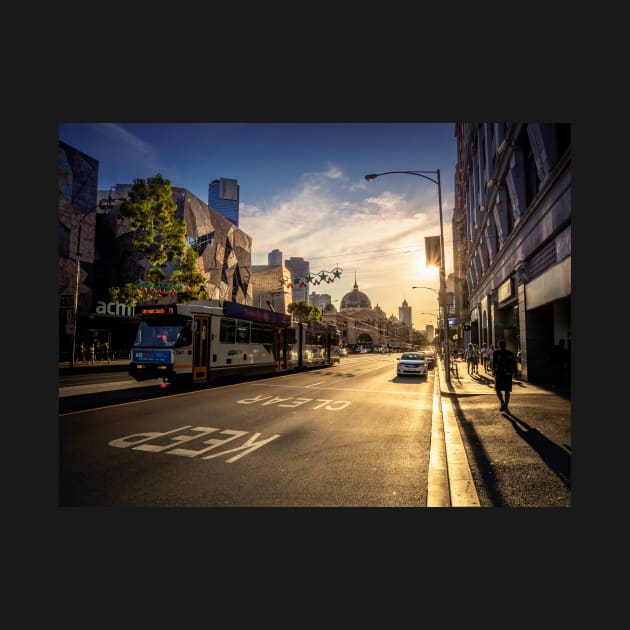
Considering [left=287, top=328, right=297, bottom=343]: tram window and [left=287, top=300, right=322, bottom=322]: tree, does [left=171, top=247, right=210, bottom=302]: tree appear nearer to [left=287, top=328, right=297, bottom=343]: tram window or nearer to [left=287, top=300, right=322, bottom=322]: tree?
[left=287, top=328, right=297, bottom=343]: tram window

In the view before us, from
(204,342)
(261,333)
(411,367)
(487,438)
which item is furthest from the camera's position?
(411,367)

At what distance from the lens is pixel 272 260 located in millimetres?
69562

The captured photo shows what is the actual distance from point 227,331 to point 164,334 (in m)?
3.00

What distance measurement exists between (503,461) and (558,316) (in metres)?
12.0

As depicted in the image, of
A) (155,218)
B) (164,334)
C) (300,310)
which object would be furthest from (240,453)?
(300,310)

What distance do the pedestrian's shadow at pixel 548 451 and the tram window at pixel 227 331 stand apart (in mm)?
10645

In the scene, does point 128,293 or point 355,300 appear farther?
point 355,300

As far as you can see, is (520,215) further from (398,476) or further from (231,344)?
(398,476)

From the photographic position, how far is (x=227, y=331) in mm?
14938

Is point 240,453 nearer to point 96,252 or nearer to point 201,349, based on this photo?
point 201,349

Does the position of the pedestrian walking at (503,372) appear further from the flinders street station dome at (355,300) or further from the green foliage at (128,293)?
the flinders street station dome at (355,300)

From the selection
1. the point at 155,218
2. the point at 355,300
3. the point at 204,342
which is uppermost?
the point at 355,300

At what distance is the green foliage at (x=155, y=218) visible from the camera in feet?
76.6

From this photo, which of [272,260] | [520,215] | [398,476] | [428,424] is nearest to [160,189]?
[520,215]
